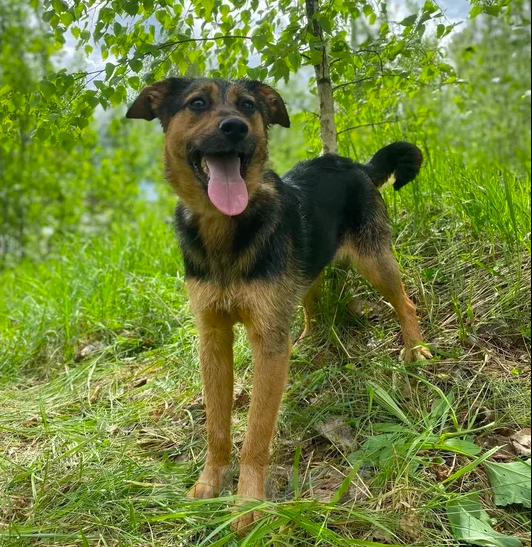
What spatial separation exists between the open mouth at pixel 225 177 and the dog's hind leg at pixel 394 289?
4.16 ft

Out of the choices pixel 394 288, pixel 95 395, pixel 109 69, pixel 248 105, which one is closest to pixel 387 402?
pixel 394 288

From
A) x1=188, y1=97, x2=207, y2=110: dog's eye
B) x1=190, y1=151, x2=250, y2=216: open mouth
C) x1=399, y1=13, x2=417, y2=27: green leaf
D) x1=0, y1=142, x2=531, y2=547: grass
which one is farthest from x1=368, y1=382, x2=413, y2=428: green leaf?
x1=399, y1=13, x2=417, y2=27: green leaf

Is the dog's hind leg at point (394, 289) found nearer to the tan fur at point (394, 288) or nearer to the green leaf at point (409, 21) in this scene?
the tan fur at point (394, 288)

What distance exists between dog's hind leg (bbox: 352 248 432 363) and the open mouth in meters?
1.27

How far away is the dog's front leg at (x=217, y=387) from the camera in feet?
11.2

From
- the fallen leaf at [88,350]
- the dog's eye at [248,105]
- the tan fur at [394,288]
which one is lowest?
the fallen leaf at [88,350]

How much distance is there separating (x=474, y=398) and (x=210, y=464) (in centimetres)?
155

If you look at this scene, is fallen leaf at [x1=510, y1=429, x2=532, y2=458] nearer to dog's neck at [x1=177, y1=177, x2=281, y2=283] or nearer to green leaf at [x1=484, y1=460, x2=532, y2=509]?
green leaf at [x1=484, y1=460, x2=532, y2=509]

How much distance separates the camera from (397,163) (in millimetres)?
4625

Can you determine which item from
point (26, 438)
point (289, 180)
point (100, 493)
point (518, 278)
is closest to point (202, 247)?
point (289, 180)

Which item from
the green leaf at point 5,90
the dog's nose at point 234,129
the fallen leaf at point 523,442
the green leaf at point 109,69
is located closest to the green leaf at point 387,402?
the fallen leaf at point 523,442

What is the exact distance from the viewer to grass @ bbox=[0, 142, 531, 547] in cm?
287

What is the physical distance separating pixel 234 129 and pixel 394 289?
5.44 feet

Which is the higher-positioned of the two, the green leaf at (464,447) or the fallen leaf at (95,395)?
the green leaf at (464,447)
